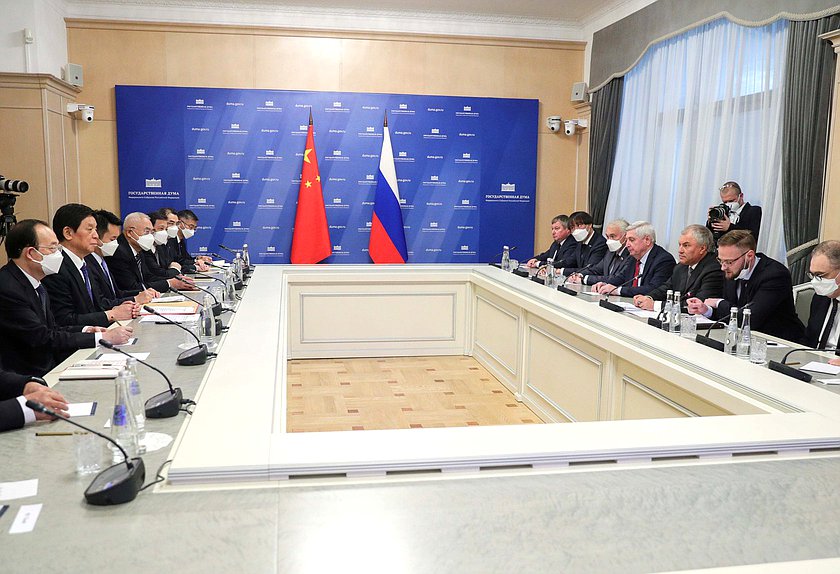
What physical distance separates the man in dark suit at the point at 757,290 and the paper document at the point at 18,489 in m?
3.37

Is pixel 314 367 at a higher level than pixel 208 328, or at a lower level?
lower

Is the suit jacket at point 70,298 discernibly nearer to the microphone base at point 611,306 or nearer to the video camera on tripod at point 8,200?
the video camera on tripod at point 8,200

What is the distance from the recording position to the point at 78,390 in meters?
2.39

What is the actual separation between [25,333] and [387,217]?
5.23m

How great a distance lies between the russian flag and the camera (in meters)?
7.89

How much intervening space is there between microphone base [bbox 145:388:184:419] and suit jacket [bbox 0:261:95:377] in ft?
3.72

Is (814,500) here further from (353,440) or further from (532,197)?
(532,197)

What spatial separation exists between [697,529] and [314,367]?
15.5 ft

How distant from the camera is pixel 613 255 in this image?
6016 mm

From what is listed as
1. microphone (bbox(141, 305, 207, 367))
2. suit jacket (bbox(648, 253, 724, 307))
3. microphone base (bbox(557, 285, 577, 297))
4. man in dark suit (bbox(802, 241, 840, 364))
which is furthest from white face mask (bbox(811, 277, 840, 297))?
microphone (bbox(141, 305, 207, 367))

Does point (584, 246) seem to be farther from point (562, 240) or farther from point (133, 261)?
point (133, 261)

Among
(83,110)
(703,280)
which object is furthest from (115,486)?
(83,110)

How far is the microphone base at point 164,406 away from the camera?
6.79ft

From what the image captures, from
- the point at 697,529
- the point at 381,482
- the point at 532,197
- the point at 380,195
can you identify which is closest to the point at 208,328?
the point at 381,482
